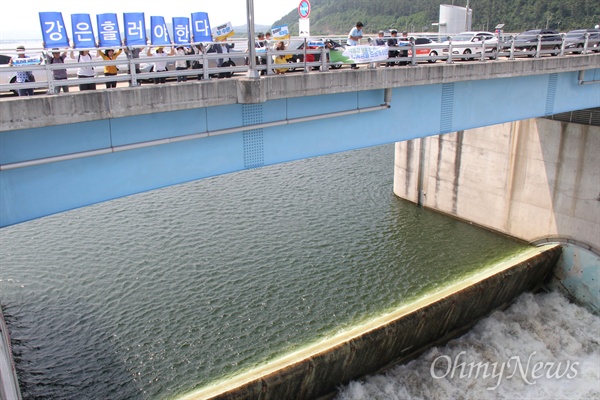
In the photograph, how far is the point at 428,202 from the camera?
92.5 feet

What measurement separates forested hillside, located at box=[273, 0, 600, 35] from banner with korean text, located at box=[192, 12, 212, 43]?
1890 inches

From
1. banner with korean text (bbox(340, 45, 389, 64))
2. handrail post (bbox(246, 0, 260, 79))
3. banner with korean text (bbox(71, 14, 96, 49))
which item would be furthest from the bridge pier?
banner with korean text (bbox(71, 14, 96, 49))

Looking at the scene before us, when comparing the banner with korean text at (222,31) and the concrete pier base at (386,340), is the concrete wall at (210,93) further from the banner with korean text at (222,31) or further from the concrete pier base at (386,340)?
the concrete pier base at (386,340)

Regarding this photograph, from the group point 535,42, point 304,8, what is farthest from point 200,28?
point 535,42

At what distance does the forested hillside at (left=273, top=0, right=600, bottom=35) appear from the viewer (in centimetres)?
6525

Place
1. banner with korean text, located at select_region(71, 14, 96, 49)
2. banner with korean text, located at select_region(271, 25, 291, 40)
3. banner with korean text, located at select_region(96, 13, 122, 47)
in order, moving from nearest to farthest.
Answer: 1. banner with korean text, located at select_region(71, 14, 96, 49)
2. banner with korean text, located at select_region(96, 13, 122, 47)
3. banner with korean text, located at select_region(271, 25, 291, 40)

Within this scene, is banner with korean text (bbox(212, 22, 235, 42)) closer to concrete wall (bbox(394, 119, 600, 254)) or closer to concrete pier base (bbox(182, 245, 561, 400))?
concrete pier base (bbox(182, 245, 561, 400))

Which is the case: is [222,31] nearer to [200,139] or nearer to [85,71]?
[200,139]

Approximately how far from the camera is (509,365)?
17422 mm

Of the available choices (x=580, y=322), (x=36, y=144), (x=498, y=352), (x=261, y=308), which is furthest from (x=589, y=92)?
(x=36, y=144)

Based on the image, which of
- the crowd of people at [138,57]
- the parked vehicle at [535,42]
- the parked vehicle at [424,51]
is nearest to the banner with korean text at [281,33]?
the crowd of people at [138,57]

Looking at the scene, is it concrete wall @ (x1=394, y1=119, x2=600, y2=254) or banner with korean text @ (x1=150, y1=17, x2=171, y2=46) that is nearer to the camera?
banner with korean text @ (x1=150, y1=17, x2=171, y2=46)

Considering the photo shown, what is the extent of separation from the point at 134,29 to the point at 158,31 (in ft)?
1.70

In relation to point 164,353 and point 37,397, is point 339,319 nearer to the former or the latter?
point 164,353
